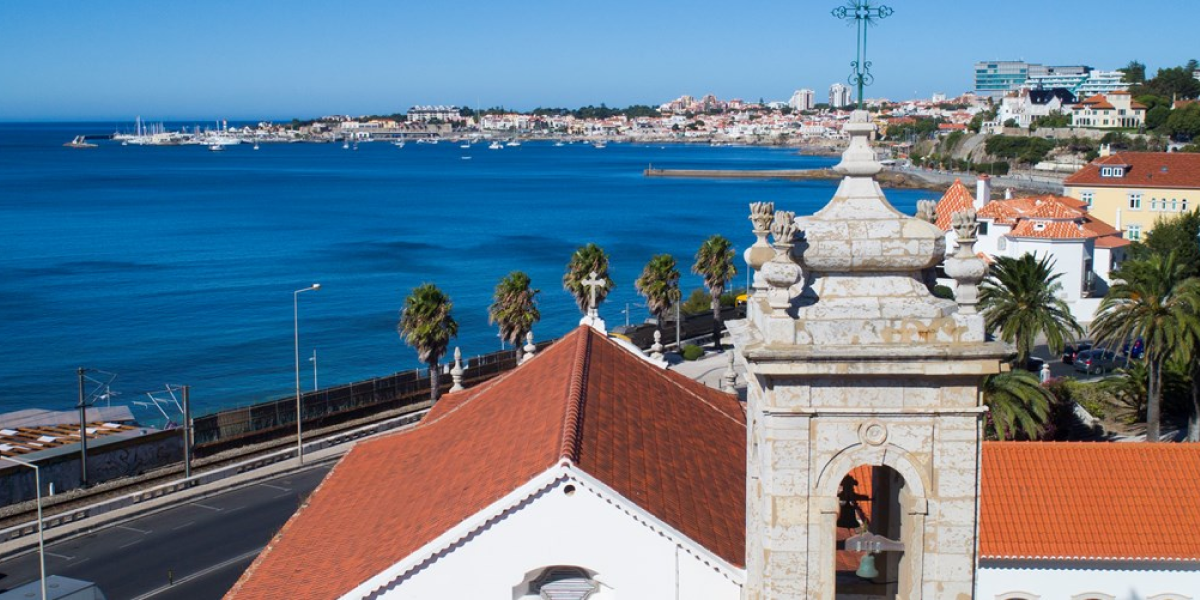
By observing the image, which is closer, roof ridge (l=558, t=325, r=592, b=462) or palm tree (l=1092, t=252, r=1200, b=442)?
roof ridge (l=558, t=325, r=592, b=462)

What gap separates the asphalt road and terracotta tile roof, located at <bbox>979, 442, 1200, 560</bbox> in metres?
17.7

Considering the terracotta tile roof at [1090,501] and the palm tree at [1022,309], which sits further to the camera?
the palm tree at [1022,309]

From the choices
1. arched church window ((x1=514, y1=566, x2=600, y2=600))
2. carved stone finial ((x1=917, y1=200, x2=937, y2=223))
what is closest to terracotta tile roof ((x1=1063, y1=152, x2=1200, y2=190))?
arched church window ((x1=514, y1=566, x2=600, y2=600))

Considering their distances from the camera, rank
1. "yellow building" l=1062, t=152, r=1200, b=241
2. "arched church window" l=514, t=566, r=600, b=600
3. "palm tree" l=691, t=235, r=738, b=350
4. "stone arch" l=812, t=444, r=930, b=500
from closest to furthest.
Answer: "stone arch" l=812, t=444, r=930, b=500 → "arched church window" l=514, t=566, r=600, b=600 → "palm tree" l=691, t=235, r=738, b=350 → "yellow building" l=1062, t=152, r=1200, b=241

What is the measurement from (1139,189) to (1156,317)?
155 ft

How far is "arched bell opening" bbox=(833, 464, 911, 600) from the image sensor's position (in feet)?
31.5

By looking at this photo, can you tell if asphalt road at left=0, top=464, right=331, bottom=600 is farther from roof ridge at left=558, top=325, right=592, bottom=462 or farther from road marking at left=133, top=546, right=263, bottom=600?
roof ridge at left=558, top=325, right=592, bottom=462

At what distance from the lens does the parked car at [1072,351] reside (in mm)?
48156

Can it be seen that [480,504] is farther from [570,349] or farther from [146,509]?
[146,509]

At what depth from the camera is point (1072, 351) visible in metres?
48.8

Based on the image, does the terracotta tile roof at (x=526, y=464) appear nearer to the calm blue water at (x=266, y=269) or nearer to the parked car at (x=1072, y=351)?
the parked car at (x=1072, y=351)

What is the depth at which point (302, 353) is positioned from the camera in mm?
73625

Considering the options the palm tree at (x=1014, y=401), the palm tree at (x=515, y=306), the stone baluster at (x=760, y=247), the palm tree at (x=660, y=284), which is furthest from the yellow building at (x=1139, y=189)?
the stone baluster at (x=760, y=247)

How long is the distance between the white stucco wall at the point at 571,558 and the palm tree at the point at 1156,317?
82.3ft
